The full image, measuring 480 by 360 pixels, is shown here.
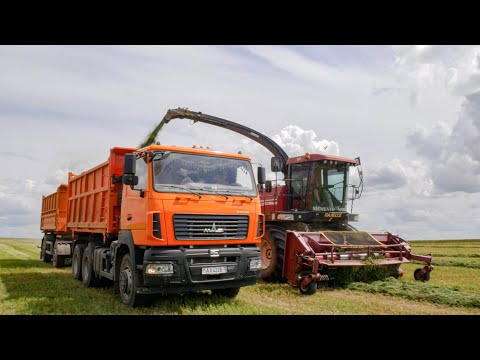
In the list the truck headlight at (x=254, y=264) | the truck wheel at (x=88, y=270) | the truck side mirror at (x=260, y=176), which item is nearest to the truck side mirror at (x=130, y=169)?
the truck side mirror at (x=260, y=176)

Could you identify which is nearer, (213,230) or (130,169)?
(130,169)

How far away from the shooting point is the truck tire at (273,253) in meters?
11.4

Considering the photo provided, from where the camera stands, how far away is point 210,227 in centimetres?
816

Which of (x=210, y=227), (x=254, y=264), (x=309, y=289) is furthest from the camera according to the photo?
(x=309, y=289)

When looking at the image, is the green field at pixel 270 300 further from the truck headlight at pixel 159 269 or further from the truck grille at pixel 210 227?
the truck grille at pixel 210 227

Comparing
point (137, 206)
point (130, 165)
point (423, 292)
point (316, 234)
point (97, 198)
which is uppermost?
point (130, 165)

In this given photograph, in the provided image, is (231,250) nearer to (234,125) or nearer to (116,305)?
(116,305)

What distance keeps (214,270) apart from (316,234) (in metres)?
3.86

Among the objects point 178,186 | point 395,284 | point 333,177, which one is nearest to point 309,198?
point 333,177

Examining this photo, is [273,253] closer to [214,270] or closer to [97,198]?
[214,270]

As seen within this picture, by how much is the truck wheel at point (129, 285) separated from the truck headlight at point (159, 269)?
48cm

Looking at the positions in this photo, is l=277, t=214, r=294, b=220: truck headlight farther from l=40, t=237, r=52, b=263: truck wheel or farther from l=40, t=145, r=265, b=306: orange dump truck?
l=40, t=237, r=52, b=263: truck wheel

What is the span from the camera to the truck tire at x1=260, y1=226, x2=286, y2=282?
11352 millimetres

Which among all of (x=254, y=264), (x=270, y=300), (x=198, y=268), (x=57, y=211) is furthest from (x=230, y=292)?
(x=57, y=211)
